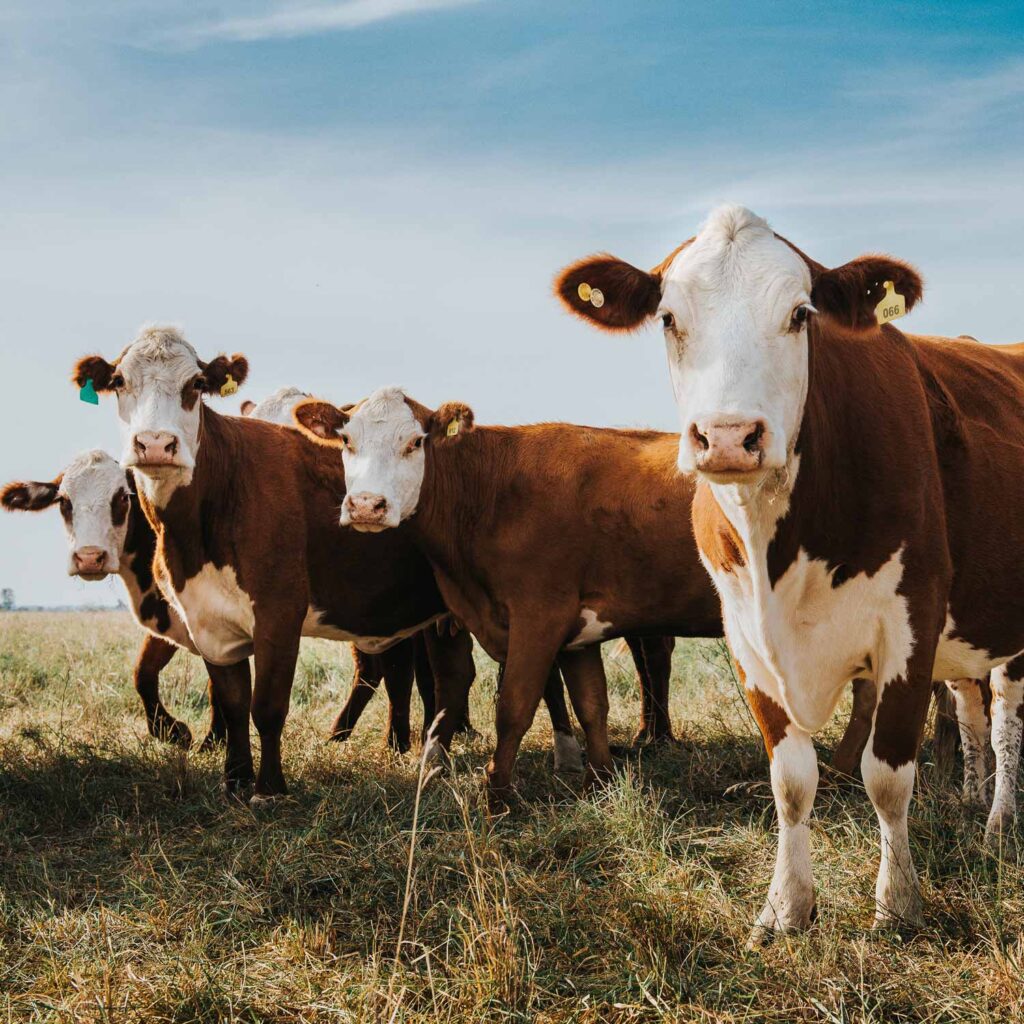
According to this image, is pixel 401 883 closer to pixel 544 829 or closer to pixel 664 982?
pixel 544 829

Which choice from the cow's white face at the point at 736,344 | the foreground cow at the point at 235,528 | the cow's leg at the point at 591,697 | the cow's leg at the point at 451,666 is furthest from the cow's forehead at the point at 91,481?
the cow's white face at the point at 736,344

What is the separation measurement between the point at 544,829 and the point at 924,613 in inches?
88.9

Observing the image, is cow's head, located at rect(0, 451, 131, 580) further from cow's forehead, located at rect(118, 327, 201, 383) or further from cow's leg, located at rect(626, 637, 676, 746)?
cow's leg, located at rect(626, 637, 676, 746)

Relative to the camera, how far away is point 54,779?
750 cm

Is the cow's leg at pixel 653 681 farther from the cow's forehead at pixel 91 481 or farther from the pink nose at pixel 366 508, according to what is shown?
the cow's forehead at pixel 91 481

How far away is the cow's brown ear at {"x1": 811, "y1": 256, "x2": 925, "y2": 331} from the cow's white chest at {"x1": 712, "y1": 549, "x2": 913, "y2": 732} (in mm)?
889

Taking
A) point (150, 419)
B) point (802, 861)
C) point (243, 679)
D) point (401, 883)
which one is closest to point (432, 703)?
point (243, 679)

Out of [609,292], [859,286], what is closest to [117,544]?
[609,292]

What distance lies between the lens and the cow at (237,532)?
24.6 feet

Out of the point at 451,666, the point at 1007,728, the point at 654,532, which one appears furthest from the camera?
the point at 451,666

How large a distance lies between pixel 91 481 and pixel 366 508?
3.45 m

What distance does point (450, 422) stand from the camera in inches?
321

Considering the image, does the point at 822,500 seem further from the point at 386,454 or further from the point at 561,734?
the point at 561,734

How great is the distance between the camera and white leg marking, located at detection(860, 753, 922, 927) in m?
4.53
